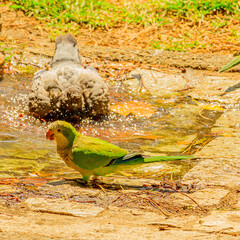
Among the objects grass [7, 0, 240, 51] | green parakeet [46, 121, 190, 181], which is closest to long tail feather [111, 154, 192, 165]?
green parakeet [46, 121, 190, 181]

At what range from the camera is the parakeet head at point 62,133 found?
327cm

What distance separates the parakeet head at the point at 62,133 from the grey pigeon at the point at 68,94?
1.65 meters

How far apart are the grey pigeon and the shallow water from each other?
0.15 m

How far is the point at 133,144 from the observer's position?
4523 mm

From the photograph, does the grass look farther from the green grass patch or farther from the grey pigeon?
the grey pigeon

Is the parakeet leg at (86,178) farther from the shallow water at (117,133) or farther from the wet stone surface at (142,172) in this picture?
the shallow water at (117,133)

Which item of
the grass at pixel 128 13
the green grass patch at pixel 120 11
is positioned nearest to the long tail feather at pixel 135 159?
the grass at pixel 128 13

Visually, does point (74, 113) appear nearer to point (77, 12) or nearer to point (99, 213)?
point (99, 213)

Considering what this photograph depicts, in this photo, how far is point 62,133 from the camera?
327 centimetres

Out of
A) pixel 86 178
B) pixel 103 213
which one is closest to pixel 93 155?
pixel 86 178

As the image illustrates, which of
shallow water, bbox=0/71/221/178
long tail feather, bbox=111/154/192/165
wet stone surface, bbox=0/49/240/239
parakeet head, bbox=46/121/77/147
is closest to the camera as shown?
wet stone surface, bbox=0/49/240/239

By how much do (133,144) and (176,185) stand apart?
138cm

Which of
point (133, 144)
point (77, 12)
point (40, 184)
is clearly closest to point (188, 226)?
point (40, 184)

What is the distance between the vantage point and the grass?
9.19m
